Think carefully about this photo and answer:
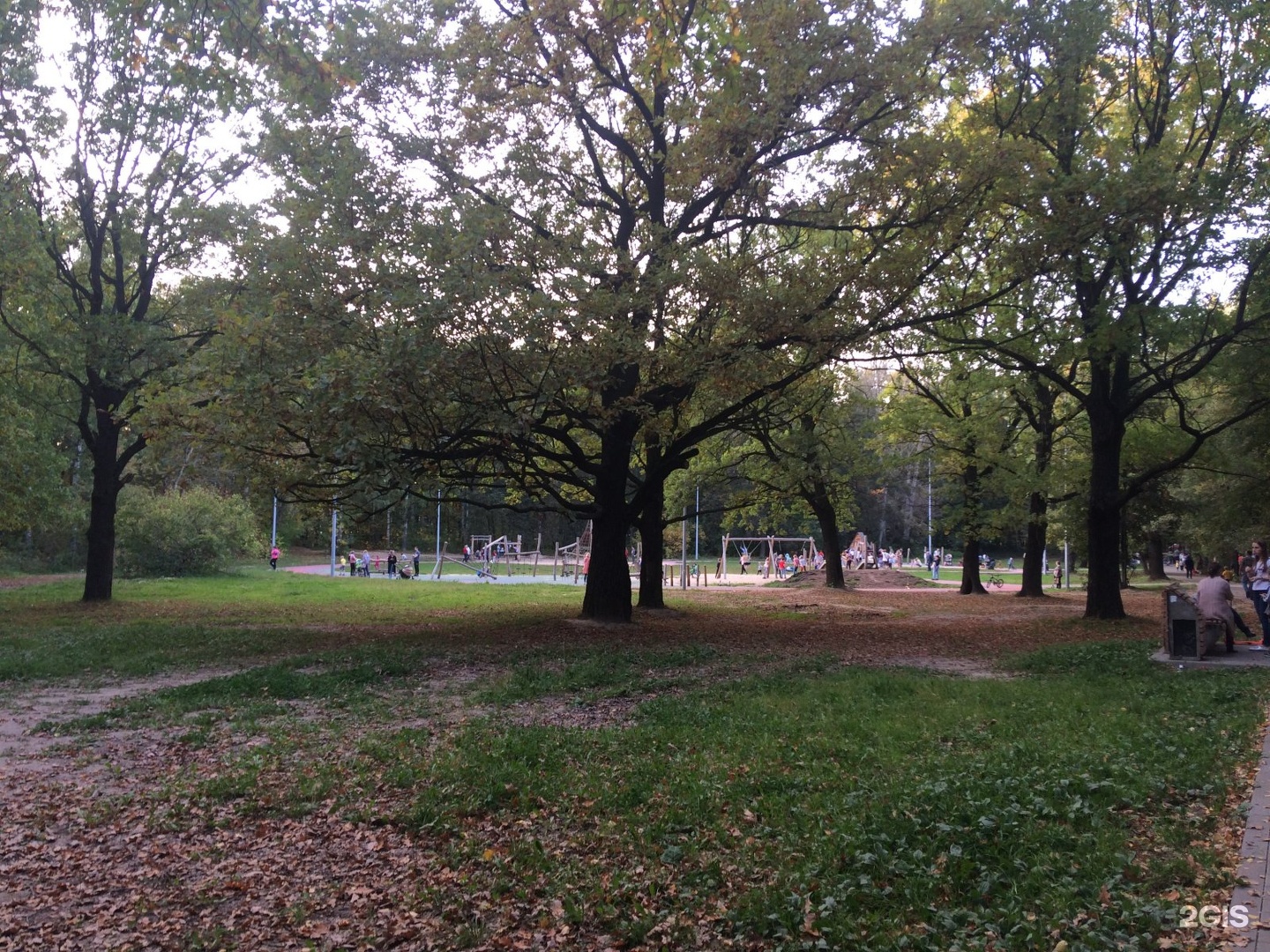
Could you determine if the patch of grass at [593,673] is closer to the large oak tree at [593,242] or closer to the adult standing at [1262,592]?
the large oak tree at [593,242]

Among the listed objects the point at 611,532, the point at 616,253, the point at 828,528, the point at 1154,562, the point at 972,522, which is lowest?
the point at 1154,562

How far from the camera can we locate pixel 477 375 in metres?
12.7

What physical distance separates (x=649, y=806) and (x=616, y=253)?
954cm

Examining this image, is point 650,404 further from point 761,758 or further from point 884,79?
point 761,758

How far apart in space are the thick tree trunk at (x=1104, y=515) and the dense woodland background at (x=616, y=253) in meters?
0.06

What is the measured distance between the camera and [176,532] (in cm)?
3459

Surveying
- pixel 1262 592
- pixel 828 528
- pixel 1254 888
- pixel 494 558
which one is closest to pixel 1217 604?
pixel 1262 592

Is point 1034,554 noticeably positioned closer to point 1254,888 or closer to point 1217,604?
point 1217,604

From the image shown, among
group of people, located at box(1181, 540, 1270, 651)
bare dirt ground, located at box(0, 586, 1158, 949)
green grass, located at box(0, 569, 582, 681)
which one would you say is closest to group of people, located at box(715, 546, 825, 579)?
green grass, located at box(0, 569, 582, 681)

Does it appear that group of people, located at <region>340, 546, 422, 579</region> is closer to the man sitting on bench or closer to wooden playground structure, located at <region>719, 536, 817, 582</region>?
wooden playground structure, located at <region>719, 536, 817, 582</region>

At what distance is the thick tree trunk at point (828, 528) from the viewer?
97.5 ft

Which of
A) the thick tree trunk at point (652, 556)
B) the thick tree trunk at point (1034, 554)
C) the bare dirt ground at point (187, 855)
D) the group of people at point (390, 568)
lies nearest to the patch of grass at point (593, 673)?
the bare dirt ground at point (187, 855)

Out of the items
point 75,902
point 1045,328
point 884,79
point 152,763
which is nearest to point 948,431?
point 1045,328

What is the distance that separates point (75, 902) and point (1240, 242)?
18.4m
